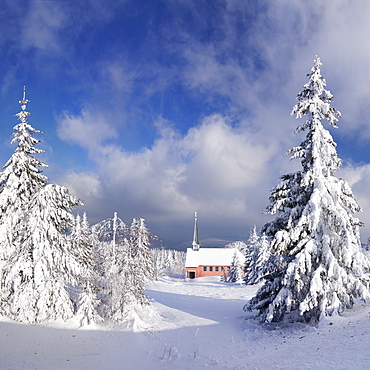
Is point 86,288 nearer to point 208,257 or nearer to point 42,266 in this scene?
point 42,266

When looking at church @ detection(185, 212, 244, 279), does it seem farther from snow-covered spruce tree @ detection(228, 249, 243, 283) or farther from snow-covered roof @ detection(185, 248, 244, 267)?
snow-covered spruce tree @ detection(228, 249, 243, 283)

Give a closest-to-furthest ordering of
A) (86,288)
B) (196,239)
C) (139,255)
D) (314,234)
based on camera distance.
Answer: (314,234), (86,288), (139,255), (196,239)

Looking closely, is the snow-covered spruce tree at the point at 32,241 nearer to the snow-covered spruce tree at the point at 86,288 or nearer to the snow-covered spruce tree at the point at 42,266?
the snow-covered spruce tree at the point at 42,266

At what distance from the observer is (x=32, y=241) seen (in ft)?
56.4

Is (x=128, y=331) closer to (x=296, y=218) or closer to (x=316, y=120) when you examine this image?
(x=296, y=218)

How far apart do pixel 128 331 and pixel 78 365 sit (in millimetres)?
5680

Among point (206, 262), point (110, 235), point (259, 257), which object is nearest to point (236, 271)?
point (259, 257)

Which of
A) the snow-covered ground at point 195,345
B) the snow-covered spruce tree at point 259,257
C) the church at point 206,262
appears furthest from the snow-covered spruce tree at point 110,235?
the church at point 206,262

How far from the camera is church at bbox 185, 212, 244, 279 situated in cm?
7606

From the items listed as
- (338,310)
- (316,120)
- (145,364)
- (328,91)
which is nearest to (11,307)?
(145,364)

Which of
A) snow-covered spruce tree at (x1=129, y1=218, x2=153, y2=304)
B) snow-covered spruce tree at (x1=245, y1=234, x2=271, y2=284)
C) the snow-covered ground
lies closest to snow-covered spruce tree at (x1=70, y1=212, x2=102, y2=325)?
the snow-covered ground

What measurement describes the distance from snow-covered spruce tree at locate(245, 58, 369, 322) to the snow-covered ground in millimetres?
1241

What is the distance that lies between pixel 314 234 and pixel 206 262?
6589cm

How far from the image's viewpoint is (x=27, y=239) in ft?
56.7
